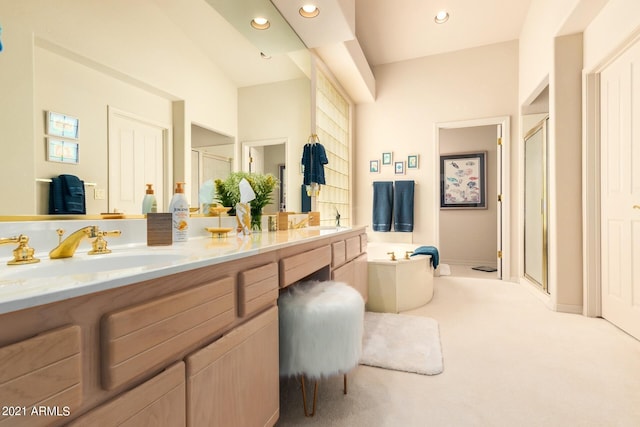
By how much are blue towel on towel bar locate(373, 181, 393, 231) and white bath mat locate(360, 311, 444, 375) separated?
176 cm

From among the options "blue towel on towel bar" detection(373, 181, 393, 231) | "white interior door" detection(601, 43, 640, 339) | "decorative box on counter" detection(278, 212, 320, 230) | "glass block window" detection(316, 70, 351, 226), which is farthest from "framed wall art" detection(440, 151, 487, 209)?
"decorative box on counter" detection(278, 212, 320, 230)

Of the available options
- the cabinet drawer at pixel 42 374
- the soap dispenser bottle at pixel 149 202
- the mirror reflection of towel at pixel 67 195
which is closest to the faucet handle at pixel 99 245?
the mirror reflection of towel at pixel 67 195

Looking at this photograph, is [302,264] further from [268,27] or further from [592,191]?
[592,191]

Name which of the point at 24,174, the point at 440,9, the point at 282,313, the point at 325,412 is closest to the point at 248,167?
the point at 282,313

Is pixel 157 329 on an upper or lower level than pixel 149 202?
lower

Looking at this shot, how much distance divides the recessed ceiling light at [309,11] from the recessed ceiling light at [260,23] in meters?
0.24

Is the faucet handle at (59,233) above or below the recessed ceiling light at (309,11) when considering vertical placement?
below

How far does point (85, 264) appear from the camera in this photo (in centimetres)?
88

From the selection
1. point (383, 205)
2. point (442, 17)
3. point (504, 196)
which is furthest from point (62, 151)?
point (504, 196)

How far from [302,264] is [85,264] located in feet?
2.56

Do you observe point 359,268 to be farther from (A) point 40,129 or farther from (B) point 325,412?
(A) point 40,129

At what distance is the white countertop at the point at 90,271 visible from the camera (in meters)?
0.47

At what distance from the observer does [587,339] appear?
211cm

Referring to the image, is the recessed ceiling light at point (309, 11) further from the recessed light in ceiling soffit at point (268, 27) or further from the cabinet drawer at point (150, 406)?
the cabinet drawer at point (150, 406)
